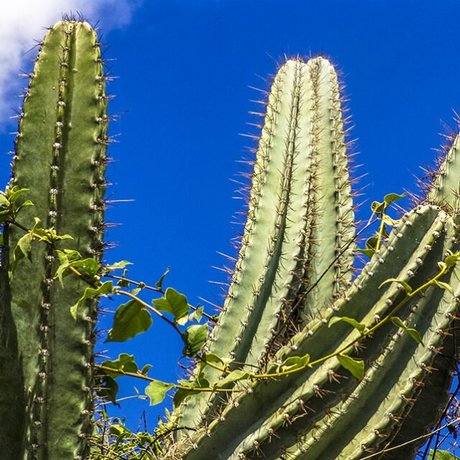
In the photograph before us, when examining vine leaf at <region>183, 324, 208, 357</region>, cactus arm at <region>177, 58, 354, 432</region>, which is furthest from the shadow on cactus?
cactus arm at <region>177, 58, 354, 432</region>

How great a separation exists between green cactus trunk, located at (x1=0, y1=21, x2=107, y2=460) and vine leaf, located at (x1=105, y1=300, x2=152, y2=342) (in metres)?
0.06

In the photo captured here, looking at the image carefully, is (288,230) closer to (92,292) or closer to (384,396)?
(384,396)

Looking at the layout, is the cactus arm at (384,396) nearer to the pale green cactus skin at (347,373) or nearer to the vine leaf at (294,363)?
the pale green cactus skin at (347,373)

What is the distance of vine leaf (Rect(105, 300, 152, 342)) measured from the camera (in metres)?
2.22

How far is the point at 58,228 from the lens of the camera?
226cm

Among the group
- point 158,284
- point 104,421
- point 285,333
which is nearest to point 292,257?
point 285,333

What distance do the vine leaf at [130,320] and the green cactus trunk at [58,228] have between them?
0.06 metres

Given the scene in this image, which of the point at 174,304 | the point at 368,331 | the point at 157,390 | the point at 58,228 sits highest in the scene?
the point at 58,228

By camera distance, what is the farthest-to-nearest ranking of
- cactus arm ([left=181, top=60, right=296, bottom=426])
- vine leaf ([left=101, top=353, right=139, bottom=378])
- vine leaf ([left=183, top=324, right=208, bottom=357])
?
cactus arm ([left=181, top=60, right=296, bottom=426]), vine leaf ([left=101, top=353, right=139, bottom=378]), vine leaf ([left=183, top=324, right=208, bottom=357])

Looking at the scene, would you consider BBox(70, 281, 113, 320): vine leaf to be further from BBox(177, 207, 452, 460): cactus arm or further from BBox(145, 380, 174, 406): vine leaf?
BBox(177, 207, 452, 460): cactus arm

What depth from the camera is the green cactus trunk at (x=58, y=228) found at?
2.15 meters

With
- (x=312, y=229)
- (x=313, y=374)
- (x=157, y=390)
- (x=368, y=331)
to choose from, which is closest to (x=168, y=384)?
(x=157, y=390)

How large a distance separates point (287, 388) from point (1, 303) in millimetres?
724

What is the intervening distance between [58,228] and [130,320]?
288 millimetres
